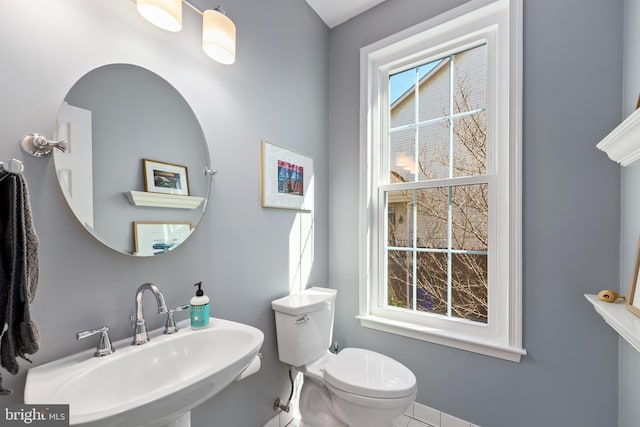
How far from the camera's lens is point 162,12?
3.10ft

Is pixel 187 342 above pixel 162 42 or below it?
below

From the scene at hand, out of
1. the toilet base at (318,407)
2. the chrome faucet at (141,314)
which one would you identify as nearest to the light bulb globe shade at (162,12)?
the chrome faucet at (141,314)

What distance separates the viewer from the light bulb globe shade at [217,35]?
1.11 meters

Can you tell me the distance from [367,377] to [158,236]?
1.09 meters

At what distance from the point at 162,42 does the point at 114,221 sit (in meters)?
0.69

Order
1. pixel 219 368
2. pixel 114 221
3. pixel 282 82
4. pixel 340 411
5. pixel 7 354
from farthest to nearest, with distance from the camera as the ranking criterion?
pixel 282 82 < pixel 340 411 < pixel 114 221 < pixel 219 368 < pixel 7 354

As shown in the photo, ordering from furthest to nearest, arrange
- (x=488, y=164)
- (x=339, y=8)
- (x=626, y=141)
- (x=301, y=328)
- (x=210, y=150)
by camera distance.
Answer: (x=339, y=8)
(x=488, y=164)
(x=301, y=328)
(x=210, y=150)
(x=626, y=141)

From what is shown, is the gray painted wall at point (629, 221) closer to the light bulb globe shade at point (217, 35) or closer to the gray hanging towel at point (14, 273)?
the light bulb globe shade at point (217, 35)

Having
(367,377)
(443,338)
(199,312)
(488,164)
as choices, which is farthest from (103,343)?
(488,164)

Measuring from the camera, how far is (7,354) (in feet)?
1.95

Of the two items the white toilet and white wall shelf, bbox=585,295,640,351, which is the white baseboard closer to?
the white toilet

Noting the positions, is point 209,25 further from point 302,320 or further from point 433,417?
point 433,417

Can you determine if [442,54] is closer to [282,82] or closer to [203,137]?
[282,82]

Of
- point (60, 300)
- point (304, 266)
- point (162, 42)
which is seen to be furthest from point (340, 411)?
point (162, 42)
